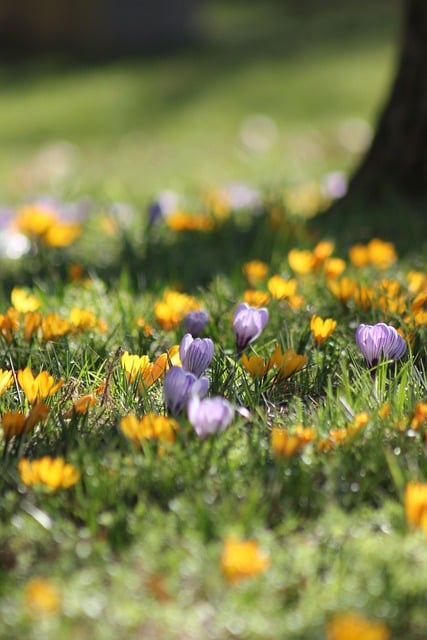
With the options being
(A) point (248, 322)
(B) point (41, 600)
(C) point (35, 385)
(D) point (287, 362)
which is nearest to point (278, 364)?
(D) point (287, 362)

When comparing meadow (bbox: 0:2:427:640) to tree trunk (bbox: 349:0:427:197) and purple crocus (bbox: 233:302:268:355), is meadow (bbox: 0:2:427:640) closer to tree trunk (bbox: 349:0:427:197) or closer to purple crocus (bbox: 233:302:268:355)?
purple crocus (bbox: 233:302:268:355)

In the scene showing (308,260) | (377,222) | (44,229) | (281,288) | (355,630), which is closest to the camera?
(355,630)

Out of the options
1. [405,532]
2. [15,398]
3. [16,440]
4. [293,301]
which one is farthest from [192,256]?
[405,532]

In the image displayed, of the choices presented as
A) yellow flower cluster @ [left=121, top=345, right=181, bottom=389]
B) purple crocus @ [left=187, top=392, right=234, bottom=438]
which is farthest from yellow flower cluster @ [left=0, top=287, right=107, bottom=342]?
purple crocus @ [left=187, top=392, right=234, bottom=438]

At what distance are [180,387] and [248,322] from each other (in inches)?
14.0

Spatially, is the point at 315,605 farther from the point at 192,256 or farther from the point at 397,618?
the point at 192,256

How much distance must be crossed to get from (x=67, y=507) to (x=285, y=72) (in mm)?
8606

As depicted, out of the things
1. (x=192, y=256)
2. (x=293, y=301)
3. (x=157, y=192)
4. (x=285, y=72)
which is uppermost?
(x=293, y=301)

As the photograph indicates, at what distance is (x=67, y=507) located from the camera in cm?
154

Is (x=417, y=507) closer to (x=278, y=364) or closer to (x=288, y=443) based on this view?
(x=288, y=443)

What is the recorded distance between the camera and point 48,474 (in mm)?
1486

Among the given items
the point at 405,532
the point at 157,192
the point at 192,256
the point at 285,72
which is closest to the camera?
the point at 405,532

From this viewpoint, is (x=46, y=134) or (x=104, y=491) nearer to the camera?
(x=104, y=491)

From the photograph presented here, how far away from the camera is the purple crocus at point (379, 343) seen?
6.19 ft
